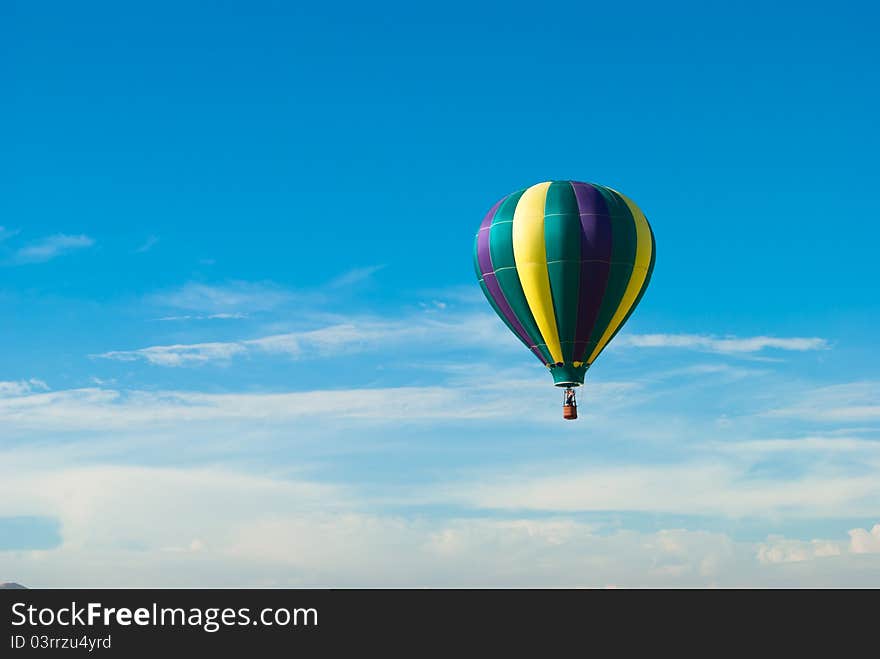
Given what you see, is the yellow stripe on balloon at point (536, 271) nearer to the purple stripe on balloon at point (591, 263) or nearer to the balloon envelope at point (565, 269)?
the balloon envelope at point (565, 269)

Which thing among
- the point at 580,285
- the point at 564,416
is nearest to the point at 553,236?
the point at 580,285

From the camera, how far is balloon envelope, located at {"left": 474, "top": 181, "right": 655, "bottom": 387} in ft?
246

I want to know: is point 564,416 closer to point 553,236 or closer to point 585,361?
point 585,361

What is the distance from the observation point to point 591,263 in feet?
246

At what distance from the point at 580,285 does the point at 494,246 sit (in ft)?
18.3

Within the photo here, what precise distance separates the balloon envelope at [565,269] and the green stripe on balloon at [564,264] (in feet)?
0.19

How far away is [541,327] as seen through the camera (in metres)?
75.8

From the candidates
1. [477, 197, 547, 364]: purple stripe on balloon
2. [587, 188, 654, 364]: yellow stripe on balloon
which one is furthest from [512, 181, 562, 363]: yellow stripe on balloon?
[587, 188, 654, 364]: yellow stripe on balloon

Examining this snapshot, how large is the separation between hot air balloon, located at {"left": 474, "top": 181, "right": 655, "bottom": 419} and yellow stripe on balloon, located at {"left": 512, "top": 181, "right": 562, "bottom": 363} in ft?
0.19

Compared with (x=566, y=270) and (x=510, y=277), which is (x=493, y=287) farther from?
(x=566, y=270)

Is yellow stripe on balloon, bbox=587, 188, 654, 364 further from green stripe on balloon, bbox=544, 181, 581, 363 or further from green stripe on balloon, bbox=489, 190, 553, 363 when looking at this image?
green stripe on balloon, bbox=489, 190, 553, 363

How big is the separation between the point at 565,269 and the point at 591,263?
5.06ft

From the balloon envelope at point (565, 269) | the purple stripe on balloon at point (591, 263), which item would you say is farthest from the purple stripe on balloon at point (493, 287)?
the purple stripe on balloon at point (591, 263)

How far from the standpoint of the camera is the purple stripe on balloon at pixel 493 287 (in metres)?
76.7
